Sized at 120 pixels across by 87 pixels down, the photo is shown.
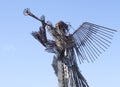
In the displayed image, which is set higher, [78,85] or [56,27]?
[56,27]

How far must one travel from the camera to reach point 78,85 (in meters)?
22.5

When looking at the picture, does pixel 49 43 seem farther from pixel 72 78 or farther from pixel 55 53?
pixel 72 78

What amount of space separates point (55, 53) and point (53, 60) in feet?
1.11

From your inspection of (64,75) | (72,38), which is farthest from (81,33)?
(64,75)

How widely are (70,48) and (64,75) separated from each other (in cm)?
131

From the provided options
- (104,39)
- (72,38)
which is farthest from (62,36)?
(104,39)

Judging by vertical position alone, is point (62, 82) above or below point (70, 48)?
below

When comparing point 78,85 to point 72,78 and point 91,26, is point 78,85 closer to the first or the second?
point 72,78

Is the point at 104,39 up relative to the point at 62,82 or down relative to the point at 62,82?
up

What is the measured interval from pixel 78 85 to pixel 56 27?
2.93 m

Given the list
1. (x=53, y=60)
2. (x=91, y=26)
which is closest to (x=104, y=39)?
(x=91, y=26)

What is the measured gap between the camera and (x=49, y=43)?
23.2m

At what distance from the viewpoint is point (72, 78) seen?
22516mm

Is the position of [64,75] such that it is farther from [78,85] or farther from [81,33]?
[81,33]
